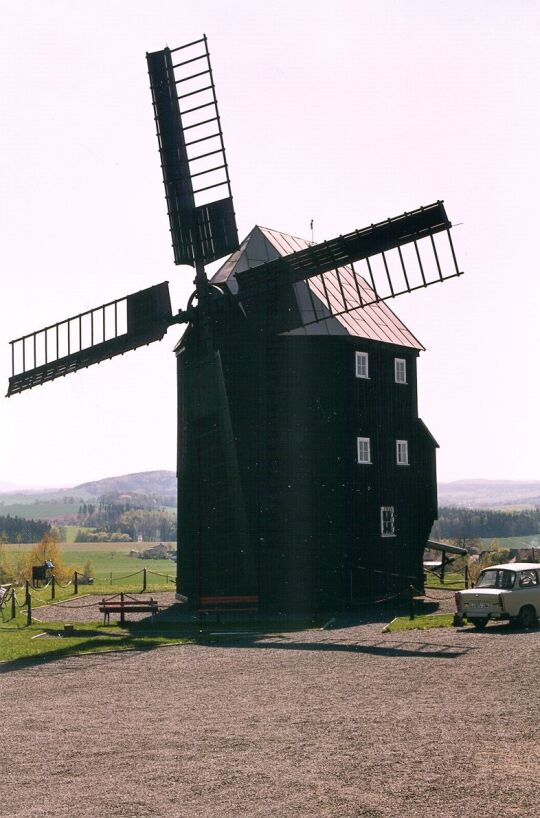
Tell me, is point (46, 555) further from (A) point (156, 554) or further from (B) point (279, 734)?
(A) point (156, 554)

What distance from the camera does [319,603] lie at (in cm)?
3675

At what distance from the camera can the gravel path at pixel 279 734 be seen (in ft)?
40.5

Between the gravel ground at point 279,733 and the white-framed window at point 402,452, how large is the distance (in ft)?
50.3

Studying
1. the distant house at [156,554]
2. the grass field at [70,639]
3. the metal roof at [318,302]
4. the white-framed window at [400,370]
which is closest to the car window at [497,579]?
the grass field at [70,639]

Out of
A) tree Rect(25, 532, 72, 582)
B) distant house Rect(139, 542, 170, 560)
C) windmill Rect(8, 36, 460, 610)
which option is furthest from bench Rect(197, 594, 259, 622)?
distant house Rect(139, 542, 170, 560)

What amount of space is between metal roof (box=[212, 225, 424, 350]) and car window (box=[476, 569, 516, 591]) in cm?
1141

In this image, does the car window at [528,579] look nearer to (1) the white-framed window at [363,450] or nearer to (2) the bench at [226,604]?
(2) the bench at [226,604]

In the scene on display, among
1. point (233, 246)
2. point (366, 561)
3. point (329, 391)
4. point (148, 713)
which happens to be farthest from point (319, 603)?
point (148, 713)

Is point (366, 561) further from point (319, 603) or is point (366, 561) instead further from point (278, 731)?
point (278, 731)

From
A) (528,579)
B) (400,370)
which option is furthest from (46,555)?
(528,579)

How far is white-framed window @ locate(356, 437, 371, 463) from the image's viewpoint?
126 ft

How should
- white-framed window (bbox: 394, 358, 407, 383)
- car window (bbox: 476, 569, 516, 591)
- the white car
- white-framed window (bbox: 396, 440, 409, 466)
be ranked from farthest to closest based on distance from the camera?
white-framed window (bbox: 394, 358, 407, 383) → white-framed window (bbox: 396, 440, 409, 466) → car window (bbox: 476, 569, 516, 591) → the white car

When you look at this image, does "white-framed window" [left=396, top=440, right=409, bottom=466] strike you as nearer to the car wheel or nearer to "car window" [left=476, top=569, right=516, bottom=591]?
"car window" [left=476, top=569, right=516, bottom=591]

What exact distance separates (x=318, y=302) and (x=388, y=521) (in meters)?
8.66
